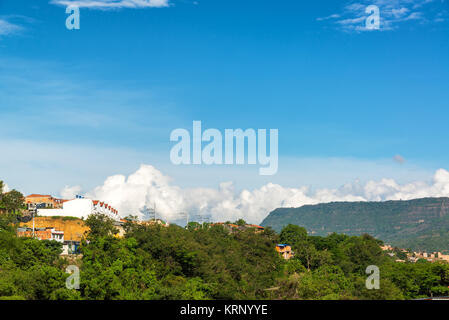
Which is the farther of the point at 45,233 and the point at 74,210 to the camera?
the point at 74,210

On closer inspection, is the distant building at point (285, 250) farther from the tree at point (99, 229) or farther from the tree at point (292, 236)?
the tree at point (99, 229)

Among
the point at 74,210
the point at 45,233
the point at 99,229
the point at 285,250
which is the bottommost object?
the point at 285,250

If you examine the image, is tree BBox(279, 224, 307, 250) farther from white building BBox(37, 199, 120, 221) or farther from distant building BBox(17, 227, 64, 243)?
distant building BBox(17, 227, 64, 243)

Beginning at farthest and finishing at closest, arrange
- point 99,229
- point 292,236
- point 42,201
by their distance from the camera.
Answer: point 42,201 → point 292,236 → point 99,229

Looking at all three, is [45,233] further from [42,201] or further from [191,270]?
[191,270]

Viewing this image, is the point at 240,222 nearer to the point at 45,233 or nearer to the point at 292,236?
the point at 292,236

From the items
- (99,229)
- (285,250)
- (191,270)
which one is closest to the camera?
(191,270)

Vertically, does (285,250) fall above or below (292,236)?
below

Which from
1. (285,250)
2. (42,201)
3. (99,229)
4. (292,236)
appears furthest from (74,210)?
(292,236)

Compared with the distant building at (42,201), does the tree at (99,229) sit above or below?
below

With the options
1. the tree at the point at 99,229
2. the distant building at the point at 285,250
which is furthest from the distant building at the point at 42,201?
the distant building at the point at 285,250
